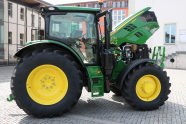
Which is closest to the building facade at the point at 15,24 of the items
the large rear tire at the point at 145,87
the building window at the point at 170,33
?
the building window at the point at 170,33

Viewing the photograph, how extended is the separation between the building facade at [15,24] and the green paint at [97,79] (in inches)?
590

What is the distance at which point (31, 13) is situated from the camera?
72.3 ft

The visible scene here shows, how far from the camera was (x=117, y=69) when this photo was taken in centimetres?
564

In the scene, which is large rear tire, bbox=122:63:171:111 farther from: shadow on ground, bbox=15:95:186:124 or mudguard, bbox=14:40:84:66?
mudguard, bbox=14:40:84:66

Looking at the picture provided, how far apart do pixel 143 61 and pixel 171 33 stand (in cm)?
1627

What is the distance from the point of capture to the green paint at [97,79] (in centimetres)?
490

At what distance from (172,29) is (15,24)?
15.0 m

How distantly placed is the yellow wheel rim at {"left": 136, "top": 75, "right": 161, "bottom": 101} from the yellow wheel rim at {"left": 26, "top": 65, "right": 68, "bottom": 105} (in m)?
1.87

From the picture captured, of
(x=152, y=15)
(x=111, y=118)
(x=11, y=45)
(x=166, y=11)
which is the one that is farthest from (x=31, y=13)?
(x=111, y=118)

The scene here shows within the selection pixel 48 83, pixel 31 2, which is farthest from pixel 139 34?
pixel 31 2

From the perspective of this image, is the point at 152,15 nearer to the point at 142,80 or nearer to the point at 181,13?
the point at 142,80

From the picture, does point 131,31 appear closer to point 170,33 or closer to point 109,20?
point 109,20

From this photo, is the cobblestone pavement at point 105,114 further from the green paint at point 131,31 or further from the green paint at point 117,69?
the green paint at point 131,31

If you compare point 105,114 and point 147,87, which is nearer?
point 105,114
